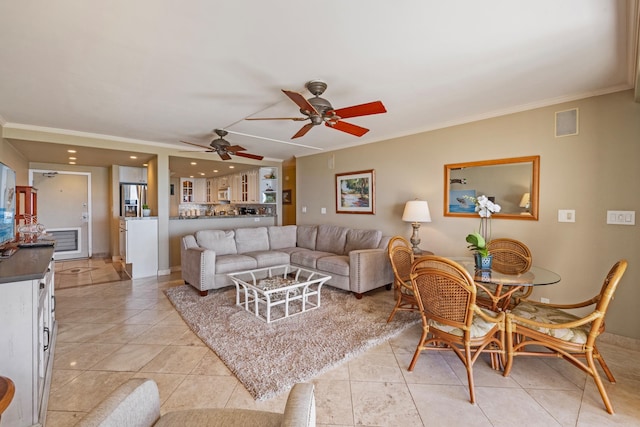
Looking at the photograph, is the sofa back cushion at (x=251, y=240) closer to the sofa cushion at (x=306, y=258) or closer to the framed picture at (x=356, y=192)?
the sofa cushion at (x=306, y=258)

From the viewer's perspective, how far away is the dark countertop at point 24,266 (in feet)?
4.83

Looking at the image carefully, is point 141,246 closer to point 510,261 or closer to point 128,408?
point 128,408

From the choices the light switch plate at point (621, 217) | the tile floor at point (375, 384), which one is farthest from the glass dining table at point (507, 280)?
the light switch plate at point (621, 217)

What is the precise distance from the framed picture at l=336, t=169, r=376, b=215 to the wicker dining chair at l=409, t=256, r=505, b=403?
2823 millimetres

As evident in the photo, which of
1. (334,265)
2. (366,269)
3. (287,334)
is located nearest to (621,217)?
(366,269)

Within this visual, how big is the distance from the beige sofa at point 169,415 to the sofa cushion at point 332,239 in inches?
146

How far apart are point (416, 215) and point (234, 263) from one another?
2631 millimetres

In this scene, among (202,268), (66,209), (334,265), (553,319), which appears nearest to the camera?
(553,319)

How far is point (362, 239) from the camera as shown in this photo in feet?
14.8

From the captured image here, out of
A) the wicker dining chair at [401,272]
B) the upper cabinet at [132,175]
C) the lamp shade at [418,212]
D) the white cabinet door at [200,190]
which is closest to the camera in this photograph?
the wicker dining chair at [401,272]

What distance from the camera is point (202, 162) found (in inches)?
243

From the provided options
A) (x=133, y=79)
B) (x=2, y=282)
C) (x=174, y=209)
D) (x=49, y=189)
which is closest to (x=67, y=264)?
(x=49, y=189)

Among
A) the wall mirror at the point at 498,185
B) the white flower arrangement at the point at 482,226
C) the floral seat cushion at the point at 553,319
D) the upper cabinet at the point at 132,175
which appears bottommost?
the floral seat cushion at the point at 553,319

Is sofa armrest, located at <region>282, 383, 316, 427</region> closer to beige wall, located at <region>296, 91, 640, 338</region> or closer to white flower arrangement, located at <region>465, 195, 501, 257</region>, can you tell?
white flower arrangement, located at <region>465, 195, 501, 257</region>
